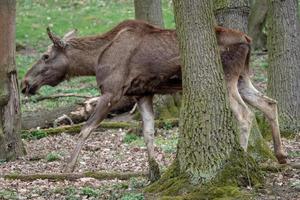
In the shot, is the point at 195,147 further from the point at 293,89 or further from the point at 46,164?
the point at 293,89

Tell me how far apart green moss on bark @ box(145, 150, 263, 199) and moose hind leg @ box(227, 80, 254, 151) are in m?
1.57

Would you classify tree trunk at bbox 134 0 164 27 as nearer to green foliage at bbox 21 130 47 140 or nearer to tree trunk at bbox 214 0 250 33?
green foliage at bbox 21 130 47 140

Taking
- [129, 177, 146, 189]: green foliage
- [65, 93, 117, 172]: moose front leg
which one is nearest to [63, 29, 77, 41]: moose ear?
[65, 93, 117, 172]: moose front leg

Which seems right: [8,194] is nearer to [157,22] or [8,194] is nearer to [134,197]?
[134,197]

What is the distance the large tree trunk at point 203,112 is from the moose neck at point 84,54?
3.02 m

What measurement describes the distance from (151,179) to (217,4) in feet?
9.63

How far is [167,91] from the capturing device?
385 inches

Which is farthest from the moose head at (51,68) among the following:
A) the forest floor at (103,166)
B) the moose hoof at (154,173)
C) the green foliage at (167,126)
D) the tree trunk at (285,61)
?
the tree trunk at (285,61)

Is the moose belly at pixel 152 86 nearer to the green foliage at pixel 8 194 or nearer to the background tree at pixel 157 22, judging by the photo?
the green foliage at pixel 8 194

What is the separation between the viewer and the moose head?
11.0 meters

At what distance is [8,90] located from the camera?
37.8ft

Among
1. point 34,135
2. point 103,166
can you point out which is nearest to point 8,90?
point 103,166

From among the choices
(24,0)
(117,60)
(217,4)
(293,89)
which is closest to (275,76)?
(293,89)

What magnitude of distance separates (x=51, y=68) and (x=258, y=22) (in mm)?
12350
